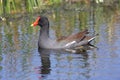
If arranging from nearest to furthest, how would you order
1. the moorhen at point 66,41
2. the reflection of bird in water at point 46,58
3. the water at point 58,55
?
the water at point 58,55
the reflection of bird in water at point 46,58
the moorhen at point 66,41

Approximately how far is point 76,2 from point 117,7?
3.16 meters

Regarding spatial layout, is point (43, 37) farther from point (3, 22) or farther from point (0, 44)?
point (3, 22)

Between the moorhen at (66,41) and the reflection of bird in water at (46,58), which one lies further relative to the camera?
the moorhen at (66,41)

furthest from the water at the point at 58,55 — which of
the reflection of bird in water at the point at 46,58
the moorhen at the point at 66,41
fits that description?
the moorhen at the point at 66,41

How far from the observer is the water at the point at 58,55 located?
16078 mm

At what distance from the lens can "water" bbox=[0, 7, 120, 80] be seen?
633 inches

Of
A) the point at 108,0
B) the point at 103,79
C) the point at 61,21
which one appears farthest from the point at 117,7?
the point at 103,79

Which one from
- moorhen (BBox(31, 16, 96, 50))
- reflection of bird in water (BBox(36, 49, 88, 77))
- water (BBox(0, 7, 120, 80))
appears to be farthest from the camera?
moorhen (BBox(31, 16, 96, 50))

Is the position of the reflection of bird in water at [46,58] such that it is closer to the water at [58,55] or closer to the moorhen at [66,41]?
the water at [58,55]

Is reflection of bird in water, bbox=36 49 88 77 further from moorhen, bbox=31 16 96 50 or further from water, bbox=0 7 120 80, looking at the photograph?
moorhen, bbox=31 16 96 50

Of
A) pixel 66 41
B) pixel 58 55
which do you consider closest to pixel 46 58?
pixel 58 55

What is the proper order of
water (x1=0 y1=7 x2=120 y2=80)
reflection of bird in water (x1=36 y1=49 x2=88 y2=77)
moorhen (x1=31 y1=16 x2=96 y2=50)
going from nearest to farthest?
water (x1=0 y1=7 x2=120 y2=80) < reflection of bird in water (x1=36 y1=49 x2=88 y2=77) < moorhen (x1=31 y1=16 x2=96 y2=50)

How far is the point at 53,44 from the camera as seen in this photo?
20766 mm

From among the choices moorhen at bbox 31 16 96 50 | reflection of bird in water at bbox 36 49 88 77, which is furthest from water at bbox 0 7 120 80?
moorhen at bbox 31 16 96 50
